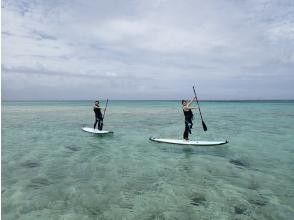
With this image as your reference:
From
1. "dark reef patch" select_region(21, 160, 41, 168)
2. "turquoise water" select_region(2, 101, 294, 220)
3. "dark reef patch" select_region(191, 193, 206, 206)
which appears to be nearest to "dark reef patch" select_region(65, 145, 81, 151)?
"turquoise water" select_region(2, 101, 294, 220)

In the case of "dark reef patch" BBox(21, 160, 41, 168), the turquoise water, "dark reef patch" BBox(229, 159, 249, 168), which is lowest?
"dark reef patch" BBox(21, 160, 41, 168)

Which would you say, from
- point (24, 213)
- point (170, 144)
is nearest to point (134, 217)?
point (24, 213)

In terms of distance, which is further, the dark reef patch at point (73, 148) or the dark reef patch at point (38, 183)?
the dark reef patch at point (73, 148)

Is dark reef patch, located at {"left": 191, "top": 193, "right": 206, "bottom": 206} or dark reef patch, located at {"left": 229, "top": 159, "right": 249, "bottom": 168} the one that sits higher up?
dark reef patch, located at {"left": 229, "top": 159, "right": 249, "bottom": 168}

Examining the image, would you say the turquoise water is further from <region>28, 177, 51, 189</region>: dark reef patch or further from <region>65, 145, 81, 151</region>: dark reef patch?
<region>65, 145, 81, 151</region>: dark reef patch

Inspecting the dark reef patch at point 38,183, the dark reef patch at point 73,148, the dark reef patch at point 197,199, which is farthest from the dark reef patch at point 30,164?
the dark reef patch at point 197,199

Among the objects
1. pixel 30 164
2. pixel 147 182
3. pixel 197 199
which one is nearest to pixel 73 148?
pixel 30 164

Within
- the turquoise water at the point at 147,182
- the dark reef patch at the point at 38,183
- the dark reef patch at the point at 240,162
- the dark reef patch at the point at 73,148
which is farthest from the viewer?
the dark reef patch at the point at 73,148

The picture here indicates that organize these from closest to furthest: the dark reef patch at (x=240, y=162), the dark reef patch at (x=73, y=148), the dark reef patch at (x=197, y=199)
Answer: the dark reef patch at (x=197, y=199), the dark reef patch at (x=240, y=162), the dark reef patch at (x=73, y=148)

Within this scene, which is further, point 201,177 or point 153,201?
point 201,177

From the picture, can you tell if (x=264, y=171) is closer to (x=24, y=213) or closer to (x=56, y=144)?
(x=24, y=213)

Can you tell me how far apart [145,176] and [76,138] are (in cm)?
1153

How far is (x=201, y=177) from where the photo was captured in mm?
11492

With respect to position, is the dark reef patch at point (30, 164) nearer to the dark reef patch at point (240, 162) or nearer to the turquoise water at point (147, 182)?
the turquoise water at point (147, 182)
